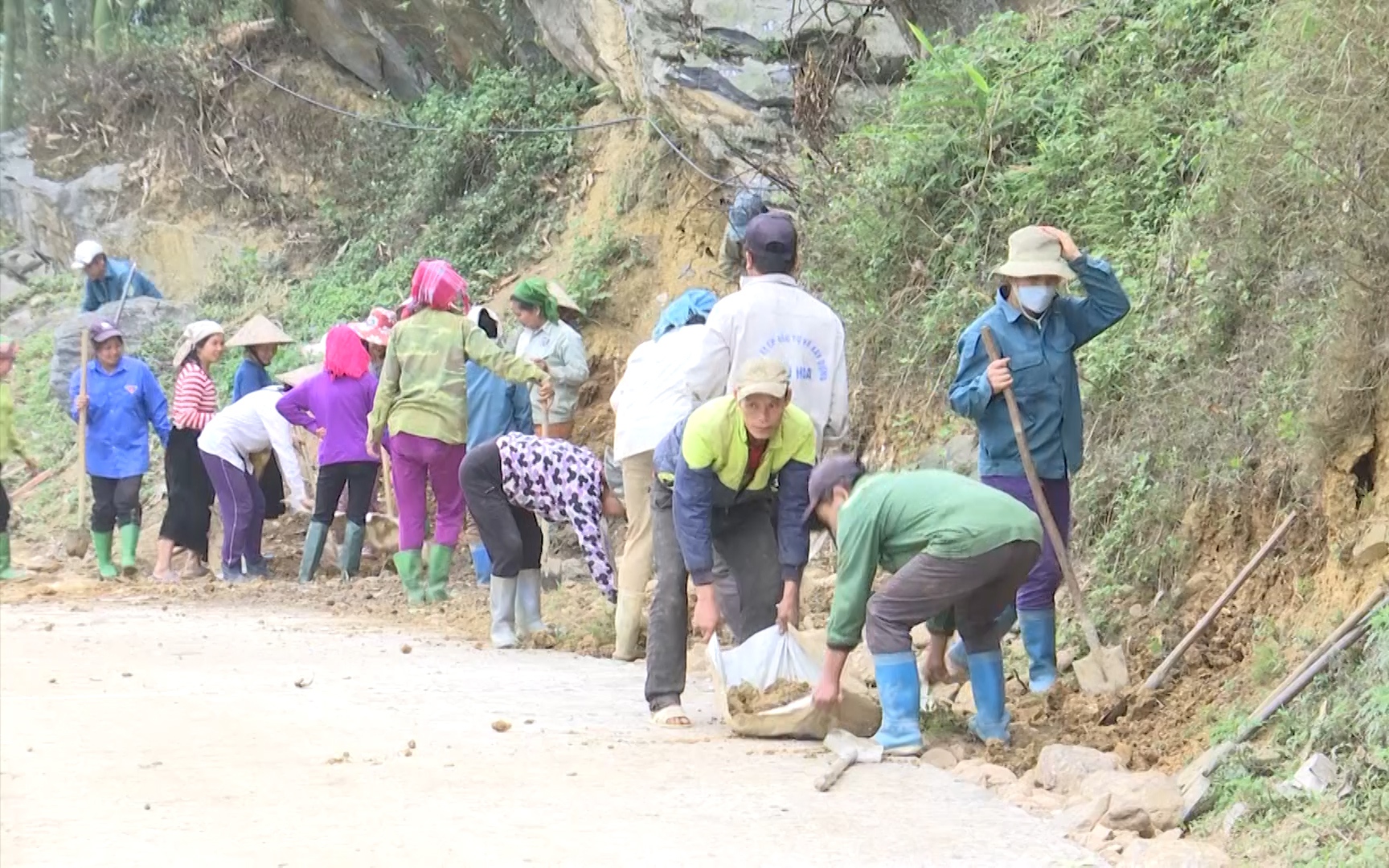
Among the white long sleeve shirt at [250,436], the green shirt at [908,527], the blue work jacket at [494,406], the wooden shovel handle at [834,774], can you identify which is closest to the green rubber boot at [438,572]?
the blue work jacket at [494,406]

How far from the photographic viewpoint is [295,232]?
2172 cm

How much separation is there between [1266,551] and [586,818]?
286 cm

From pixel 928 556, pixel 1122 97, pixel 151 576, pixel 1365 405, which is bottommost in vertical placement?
pixel 151 576

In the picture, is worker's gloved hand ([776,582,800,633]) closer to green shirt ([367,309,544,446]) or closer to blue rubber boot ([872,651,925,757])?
blue rubber boot ([872,651,925,757])

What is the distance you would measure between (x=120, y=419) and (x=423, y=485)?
345 cm

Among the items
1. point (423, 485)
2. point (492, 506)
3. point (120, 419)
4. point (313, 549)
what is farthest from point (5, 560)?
point (492, 506)

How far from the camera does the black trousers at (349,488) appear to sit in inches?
483

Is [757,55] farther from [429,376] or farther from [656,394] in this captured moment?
[656,394]

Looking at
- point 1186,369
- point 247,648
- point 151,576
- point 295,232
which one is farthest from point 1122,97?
point 295,232

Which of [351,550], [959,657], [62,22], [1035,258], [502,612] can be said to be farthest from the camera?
[62,22]

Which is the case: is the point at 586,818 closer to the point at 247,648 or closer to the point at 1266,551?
the point at 1266,551

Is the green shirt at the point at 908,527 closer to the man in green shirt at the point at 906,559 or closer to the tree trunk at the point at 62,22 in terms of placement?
the man in green shirt at the point at 906,559

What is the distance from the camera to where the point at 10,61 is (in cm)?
2547

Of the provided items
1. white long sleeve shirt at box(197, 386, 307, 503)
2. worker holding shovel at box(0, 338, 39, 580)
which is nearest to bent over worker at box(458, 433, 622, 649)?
white long sleeve shirt at box(197, 386, 307, 503)
